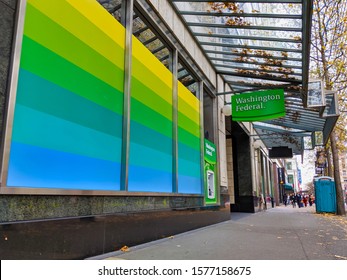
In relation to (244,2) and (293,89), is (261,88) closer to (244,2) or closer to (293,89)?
(293,89)

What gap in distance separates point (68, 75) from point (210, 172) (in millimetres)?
6502

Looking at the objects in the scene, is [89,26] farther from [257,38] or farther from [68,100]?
[257,38]

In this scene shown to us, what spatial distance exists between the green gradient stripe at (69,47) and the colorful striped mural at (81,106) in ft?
0.04

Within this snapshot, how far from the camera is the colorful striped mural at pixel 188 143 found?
297 inches

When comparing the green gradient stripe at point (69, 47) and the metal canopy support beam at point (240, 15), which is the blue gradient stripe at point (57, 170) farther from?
the metal canopy support beam at point (240, 15)

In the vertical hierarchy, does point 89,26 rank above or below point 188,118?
above

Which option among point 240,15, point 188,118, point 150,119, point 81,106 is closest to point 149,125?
point 150,119

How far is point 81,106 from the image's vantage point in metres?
4.16

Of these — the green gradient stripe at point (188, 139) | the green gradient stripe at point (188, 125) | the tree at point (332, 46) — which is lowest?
the green gradient stripe at point (188, 139)

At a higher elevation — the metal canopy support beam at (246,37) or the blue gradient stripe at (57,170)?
the metal canopy support beam at (246,37)

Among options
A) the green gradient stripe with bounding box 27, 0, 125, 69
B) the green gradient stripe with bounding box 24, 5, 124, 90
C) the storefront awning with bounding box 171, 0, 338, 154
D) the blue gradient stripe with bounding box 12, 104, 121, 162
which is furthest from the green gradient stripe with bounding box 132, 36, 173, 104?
the storefront awning with bounding box 171, 0, 338, 154

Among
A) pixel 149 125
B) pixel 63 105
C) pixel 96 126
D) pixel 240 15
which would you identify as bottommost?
pixel 96 126

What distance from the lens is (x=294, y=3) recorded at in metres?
6.65

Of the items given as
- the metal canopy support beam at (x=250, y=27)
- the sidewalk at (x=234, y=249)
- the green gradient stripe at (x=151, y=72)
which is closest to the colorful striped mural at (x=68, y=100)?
the green gradient stripe at (x=151, y=72)
